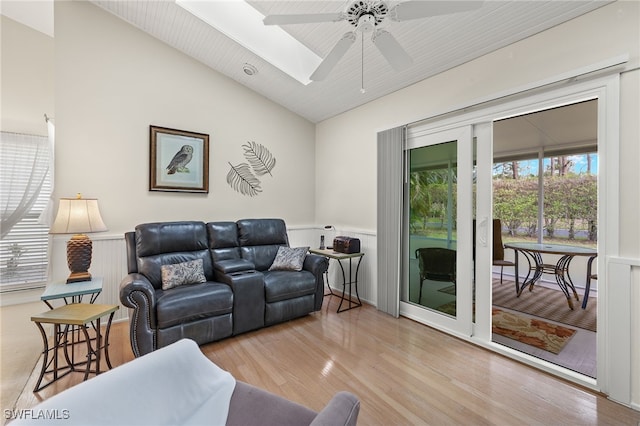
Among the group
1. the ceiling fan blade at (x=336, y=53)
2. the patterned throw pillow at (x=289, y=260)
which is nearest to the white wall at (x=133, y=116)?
the patterned throw pillow at (x=289, y=260)

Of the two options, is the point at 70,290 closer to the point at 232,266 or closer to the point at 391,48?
the point at 232,266

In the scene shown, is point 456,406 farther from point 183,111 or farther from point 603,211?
point 183,111

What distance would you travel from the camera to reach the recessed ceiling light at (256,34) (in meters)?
2.97

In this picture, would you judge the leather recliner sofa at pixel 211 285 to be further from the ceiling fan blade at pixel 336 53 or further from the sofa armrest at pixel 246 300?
the ceiling fan blade at pixel 336 53

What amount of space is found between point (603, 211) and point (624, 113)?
2.24ft

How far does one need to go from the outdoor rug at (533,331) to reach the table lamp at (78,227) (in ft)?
14.0

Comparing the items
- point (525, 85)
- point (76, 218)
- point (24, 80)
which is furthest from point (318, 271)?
point (24, 80)

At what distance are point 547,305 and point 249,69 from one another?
203 inches

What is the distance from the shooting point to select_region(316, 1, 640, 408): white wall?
1899 mm

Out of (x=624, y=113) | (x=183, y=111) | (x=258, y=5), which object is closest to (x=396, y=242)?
(x=624, y=113)

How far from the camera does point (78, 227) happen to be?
102 inches

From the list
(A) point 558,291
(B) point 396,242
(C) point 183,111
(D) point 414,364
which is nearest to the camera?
(D) point 414,364

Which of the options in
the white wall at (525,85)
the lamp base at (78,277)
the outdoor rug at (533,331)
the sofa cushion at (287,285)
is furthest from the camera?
the sofa cushion at (287,285)

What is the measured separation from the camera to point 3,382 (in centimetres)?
205
